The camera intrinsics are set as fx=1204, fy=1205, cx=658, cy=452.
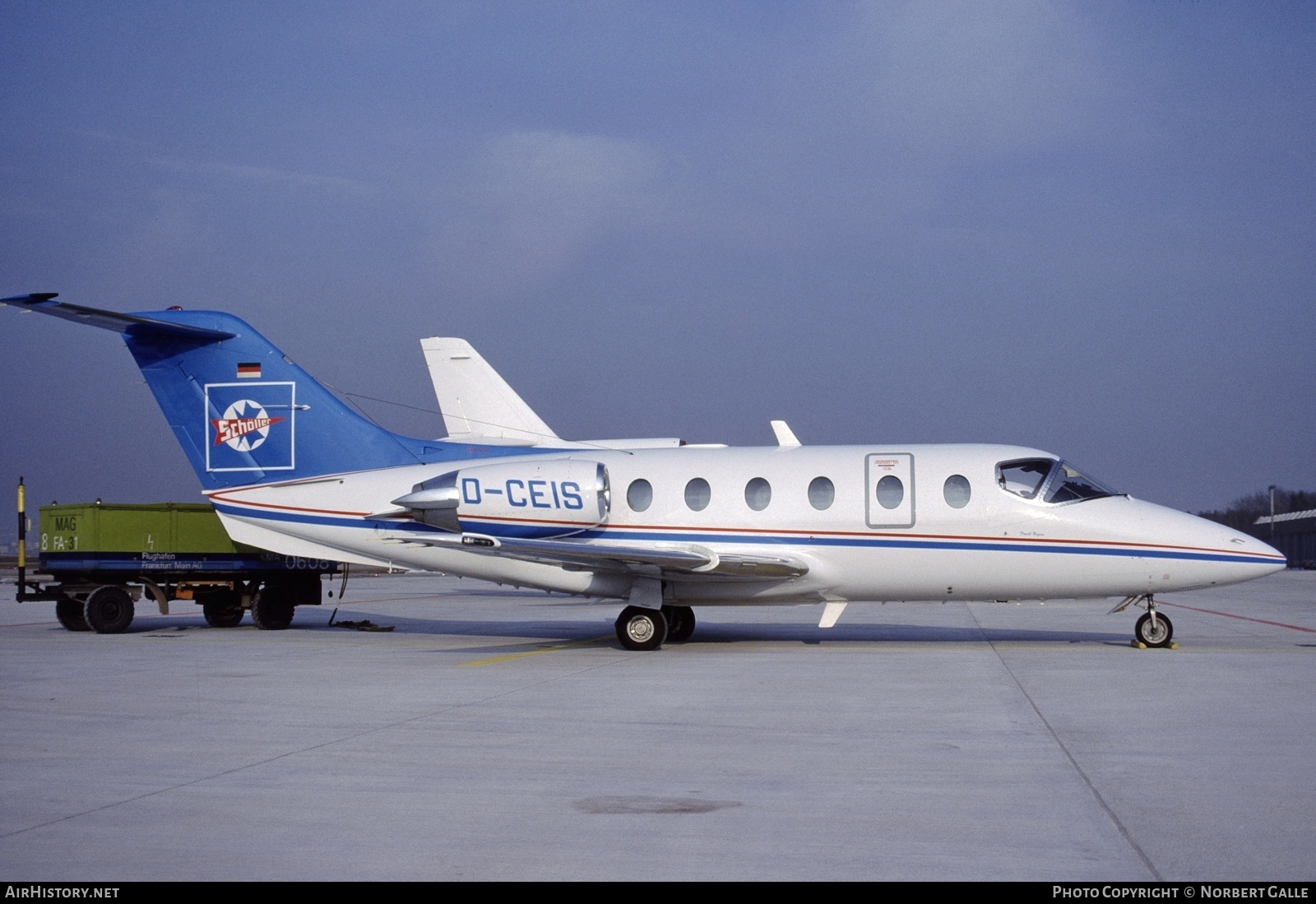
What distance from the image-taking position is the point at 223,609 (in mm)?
22203

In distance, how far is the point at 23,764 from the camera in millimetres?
8016

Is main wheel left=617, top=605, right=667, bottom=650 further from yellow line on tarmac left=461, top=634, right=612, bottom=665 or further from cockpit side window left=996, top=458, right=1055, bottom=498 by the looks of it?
cockpit side window left=996, top=458, right=1055, bottom=498

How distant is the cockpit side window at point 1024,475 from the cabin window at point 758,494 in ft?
10.1

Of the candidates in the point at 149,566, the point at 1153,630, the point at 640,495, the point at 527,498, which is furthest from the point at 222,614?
the point at 1153,630

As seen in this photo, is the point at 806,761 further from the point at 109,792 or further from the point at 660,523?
the point at 660,523

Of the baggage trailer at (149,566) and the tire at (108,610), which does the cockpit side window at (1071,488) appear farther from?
the tire at (108,610)

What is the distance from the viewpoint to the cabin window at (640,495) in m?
17.1

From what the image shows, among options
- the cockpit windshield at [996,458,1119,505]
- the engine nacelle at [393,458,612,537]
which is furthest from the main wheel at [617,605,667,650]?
the cockpit windshield at [996,458,1119,505]

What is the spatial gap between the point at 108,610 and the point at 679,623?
9.94m

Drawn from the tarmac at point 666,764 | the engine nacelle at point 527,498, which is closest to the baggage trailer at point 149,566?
the tarmac at point 666,764

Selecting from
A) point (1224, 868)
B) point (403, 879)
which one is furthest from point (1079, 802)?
point (403, 879)

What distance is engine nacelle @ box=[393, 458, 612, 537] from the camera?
1664cm

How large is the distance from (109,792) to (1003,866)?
5.07 m

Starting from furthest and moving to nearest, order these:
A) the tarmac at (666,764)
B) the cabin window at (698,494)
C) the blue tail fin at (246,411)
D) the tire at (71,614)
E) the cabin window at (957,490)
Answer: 1. the tire at (71,614)
2. the blue tail fin at (246,411)
3. the cabin window at (698,494)
4. the cabin window at (957,490)
5. the tarmac at (666,764)
